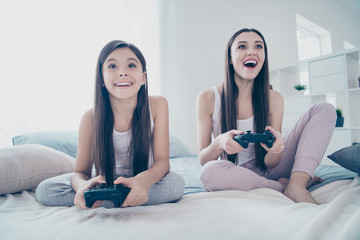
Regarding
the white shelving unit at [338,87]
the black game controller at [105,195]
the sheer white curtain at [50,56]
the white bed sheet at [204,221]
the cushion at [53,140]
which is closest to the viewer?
the white bed sheet at [204,221]

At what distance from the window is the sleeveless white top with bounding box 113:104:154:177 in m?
4.11

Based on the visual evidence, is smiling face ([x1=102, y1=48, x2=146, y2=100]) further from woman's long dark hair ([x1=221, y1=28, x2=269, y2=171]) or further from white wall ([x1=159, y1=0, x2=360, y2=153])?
white wall ([x1=159, y1=0, x2=360, y2=153])

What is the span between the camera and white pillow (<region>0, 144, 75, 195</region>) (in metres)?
0.82

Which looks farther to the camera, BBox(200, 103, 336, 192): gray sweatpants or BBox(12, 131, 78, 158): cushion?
BBox(12, 131, 78, 158): cushion

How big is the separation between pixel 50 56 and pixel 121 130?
1086 mm

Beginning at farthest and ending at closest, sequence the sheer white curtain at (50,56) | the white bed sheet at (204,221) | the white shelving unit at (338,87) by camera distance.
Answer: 1. the white shelving unit at (338,87)
2. the sheer white curtain at (50,56)
3. the white bed sheet at (204,221)

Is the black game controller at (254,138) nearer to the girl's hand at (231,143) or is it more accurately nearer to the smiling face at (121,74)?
the girl's hand at (231,143)

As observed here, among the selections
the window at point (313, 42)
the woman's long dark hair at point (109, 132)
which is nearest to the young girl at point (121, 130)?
the woman's long dark hair at point (109, 132)

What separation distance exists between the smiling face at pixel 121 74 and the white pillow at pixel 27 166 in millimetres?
391

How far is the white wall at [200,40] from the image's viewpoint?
230 centimetres

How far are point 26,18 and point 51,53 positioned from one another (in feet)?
0.82

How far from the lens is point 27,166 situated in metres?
0.88

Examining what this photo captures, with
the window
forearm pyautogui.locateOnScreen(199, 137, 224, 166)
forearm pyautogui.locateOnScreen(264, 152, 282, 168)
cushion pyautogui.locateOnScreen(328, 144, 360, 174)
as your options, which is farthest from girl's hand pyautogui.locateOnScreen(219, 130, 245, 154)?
the window

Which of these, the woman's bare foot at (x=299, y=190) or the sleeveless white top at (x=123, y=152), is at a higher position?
the sleeveless white top at (x=123, y=152)
